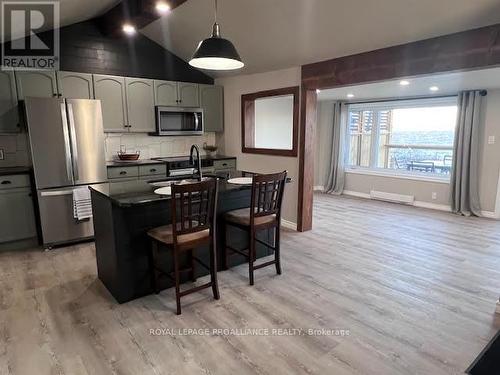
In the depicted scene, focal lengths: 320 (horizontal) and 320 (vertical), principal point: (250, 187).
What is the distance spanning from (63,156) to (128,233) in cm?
183

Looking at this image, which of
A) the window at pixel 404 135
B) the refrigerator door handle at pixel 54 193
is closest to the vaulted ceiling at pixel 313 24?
the refrigerator door handle at pixel 54 193

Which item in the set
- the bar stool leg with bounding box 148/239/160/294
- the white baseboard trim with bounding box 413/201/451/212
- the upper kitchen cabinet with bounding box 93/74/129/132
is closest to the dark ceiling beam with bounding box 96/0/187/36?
the upper kitchen cabinet with bounding box 93/74/129/132

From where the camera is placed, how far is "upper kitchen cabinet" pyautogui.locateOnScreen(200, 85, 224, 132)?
533 cm

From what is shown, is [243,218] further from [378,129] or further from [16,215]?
[378,129]

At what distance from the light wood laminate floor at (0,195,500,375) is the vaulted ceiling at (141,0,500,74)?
7.67 ft

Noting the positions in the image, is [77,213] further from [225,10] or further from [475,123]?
[475,123]

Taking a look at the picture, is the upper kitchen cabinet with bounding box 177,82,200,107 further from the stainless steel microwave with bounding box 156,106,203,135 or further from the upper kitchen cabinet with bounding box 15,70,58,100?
the upper kitchen cabinet with bounding box 15,70,58,100

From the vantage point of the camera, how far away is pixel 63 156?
3.79 meters

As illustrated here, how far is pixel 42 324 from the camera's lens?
241 centimetres

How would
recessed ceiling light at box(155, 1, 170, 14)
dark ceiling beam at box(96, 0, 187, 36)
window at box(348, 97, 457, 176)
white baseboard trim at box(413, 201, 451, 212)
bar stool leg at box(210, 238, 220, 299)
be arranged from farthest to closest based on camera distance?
1. window at box(348, 97, 457, 176)
2. white baseboard trim at box(413, 201, 451, 212)
3. dark ceiling beam at box(96, 0, 187, 36)
4. recessed ceiling light at box(155, 1, 170, 14)
5. bar stool leg at box(210, 238, 220, 299)

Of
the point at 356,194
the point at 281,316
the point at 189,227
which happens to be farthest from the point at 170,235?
the point at 356,194

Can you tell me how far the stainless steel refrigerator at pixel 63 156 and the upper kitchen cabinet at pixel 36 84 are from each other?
0.38 meters

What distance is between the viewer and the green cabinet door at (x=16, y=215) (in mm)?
3705

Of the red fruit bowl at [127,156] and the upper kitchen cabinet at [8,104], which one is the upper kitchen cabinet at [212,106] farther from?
the upper kitchen cabinet at [8,104]
